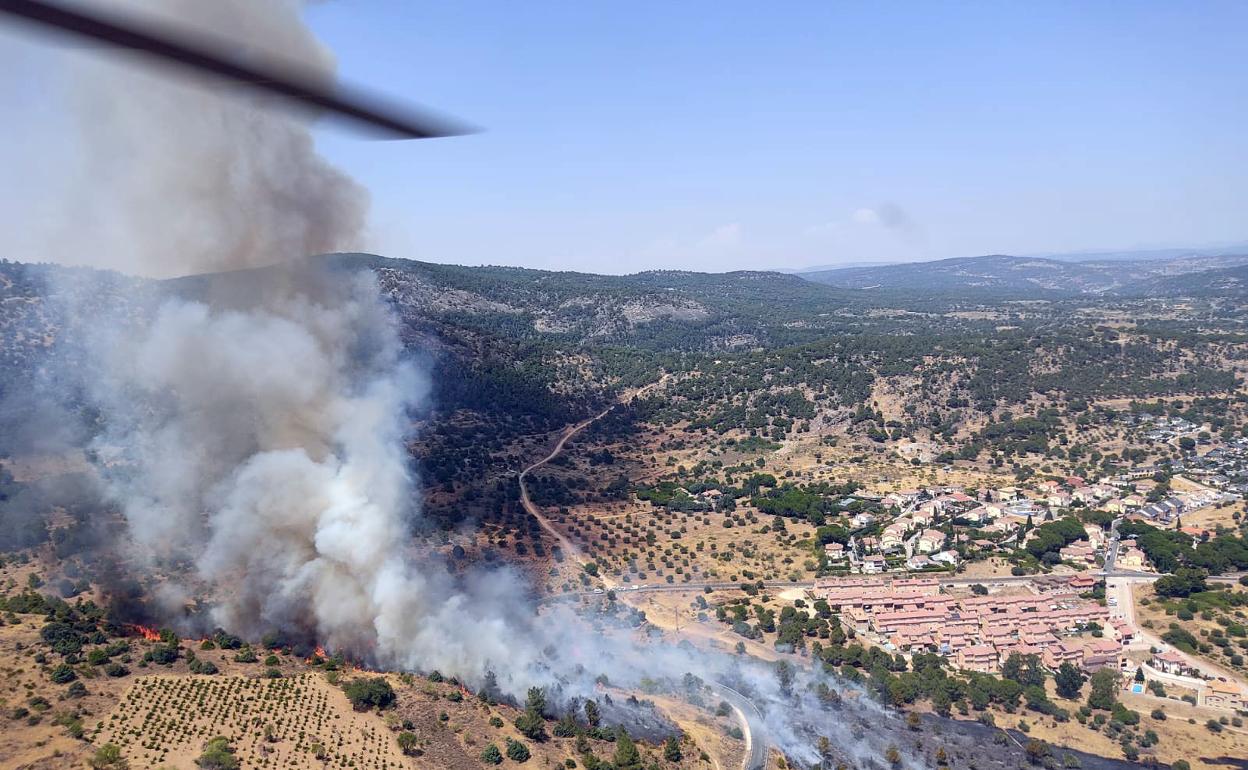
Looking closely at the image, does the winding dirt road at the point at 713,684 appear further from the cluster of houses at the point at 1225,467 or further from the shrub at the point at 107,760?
the cluster of houses at the point at 1225,467

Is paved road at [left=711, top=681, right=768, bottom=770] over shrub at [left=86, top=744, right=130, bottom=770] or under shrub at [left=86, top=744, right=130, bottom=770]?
under

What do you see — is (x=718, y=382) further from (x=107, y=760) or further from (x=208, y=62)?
(x=208, y=62)

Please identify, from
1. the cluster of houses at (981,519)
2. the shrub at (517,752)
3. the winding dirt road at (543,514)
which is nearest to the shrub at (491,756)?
the shrub at (517,752)

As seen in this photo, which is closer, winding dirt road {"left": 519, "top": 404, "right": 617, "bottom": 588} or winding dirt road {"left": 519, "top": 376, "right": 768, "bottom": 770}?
winding dirt road {"left": 519, "top": 376, "right": 768, "bottom": 770}

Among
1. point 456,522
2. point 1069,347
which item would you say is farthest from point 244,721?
point 1069,347

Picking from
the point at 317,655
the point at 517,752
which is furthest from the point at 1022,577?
the point at 317,655

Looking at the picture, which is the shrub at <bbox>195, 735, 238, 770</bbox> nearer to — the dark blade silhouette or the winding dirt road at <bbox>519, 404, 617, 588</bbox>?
the winding dirt road at <bbox>519, 404, 617, 588</bbox>

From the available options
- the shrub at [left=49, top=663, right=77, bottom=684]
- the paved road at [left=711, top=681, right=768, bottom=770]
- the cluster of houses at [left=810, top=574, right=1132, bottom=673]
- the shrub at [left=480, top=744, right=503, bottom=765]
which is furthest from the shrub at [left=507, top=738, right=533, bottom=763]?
the cluster of houses at [left=810, top=574, right=1132, bottom=673]

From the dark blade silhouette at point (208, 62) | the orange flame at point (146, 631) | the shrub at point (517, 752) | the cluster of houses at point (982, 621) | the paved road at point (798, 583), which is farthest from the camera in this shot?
the paved road at point (798, 583)
